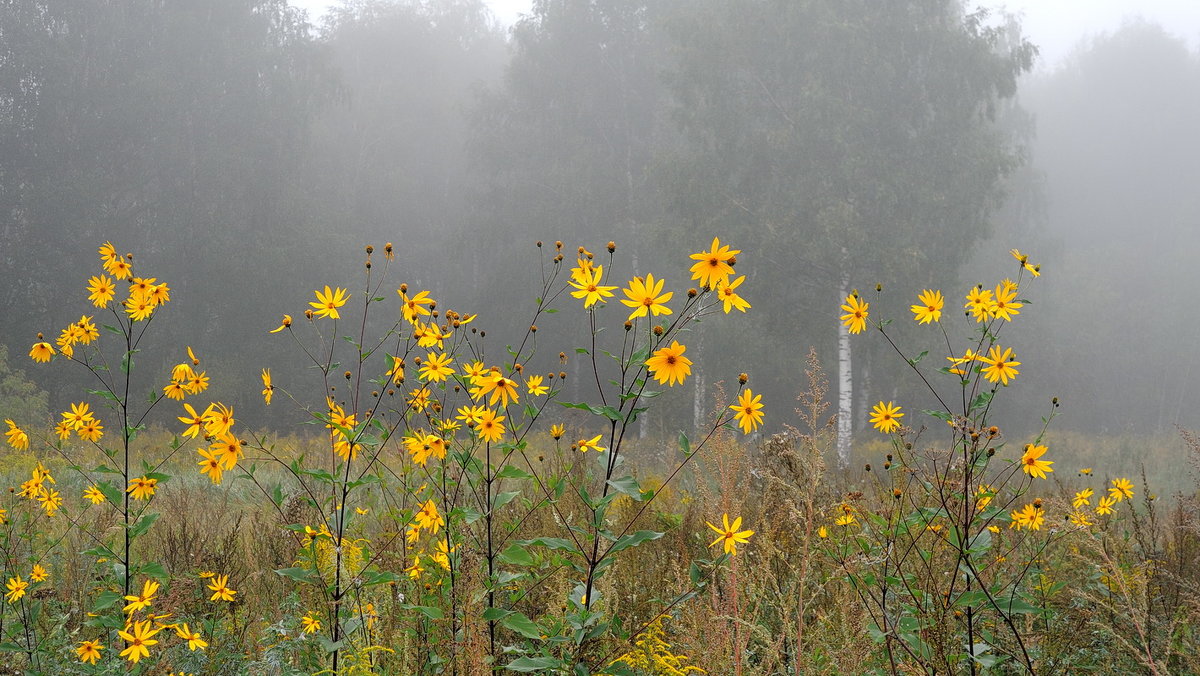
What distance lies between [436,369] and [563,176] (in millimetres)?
16144

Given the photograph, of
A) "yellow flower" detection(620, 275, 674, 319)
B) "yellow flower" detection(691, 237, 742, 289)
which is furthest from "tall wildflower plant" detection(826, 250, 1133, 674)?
"yellow flower" detection(620, 275, 674, 319)

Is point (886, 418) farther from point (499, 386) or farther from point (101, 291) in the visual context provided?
point (101, 291)

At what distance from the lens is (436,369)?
2186mm

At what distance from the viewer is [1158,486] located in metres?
9.53

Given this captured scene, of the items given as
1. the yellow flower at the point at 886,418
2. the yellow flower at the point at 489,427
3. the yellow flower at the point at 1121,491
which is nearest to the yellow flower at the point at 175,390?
the yellow flower at the point at 489,427

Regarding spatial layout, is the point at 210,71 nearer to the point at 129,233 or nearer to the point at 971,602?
the point at 129,233

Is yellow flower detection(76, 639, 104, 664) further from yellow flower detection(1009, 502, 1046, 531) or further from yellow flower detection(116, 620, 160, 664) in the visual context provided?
yellow flower detection(1009, 502, 1046, 531)

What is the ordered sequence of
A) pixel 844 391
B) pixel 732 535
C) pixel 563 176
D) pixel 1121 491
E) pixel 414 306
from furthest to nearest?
pixel 563 176 < pixel 844 391 < pixel 1121 491 < pixel 414 306 < pixel 732 535

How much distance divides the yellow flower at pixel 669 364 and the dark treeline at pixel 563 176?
37.4ft

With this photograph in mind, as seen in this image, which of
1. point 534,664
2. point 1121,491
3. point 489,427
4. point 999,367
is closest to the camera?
point 534,664

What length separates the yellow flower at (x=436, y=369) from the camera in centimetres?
217

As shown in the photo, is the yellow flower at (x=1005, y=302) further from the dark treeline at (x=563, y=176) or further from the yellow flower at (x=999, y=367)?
the dark treeline at (x=563, y=176)

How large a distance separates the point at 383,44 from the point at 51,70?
403 inches

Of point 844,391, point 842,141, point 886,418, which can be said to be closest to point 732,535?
point 886,418
